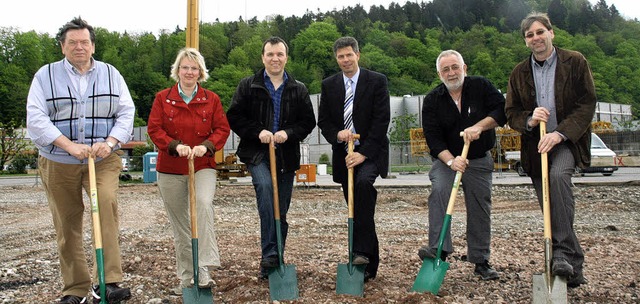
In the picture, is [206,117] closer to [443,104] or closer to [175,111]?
[175,111]

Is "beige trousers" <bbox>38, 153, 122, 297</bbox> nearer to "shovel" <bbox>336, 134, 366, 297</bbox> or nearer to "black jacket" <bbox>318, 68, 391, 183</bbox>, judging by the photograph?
"shovel" <bbox>336, 134, 366, 297</bbox>

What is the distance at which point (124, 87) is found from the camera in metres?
5.07

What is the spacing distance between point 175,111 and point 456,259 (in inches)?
138

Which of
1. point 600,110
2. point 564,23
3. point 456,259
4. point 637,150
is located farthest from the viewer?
point 564,23

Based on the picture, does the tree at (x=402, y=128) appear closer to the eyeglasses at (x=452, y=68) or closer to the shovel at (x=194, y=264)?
the eyeglasses at (x=452, y=68)

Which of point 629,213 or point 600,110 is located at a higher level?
point 600,110

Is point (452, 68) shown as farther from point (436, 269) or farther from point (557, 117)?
point (436, 269)

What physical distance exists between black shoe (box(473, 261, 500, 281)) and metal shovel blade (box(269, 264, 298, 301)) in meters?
1.79

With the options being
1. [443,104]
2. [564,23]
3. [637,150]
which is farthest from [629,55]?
[443,104]

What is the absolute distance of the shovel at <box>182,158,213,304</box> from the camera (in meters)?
4.71

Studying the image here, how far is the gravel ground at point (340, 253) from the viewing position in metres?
5.09

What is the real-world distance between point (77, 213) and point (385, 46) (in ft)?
409

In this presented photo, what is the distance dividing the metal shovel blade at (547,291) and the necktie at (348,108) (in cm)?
207

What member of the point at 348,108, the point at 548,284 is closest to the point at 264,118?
the point at 348,108
